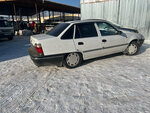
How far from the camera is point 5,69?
401 centimetres

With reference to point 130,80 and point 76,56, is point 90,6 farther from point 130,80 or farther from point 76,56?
point 130,80

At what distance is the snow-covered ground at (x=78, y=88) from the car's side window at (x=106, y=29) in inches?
43.7

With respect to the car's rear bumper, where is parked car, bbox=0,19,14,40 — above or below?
above

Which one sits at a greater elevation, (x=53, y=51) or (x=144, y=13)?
(x=144, y=13)

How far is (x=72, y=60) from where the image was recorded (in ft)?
12.4

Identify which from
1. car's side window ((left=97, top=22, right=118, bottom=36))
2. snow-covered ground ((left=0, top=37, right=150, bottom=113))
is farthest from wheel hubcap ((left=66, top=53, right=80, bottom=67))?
car's side window ((left=97, top=22, right=118, bottom=36))

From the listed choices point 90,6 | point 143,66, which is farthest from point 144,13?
point 143,66

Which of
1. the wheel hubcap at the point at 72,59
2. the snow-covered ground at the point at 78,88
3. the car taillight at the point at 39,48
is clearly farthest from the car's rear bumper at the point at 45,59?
the snow-covered ground at the point at 78,88

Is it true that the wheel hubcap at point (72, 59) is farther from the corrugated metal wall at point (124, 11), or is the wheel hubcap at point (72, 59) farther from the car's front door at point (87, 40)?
the corrugated metal wall at point (124, 11)

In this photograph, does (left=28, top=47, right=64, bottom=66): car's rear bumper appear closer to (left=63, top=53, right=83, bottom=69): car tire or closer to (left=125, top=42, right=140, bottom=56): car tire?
(left=63, top=53, right=83, bottom=69): car tire

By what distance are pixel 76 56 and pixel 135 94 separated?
2.00 m

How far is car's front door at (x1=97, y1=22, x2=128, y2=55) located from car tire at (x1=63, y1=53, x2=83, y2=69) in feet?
3.47

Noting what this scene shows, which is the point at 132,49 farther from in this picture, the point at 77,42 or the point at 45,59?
the point at 45,59

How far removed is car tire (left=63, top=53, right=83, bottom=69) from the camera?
146 inches
